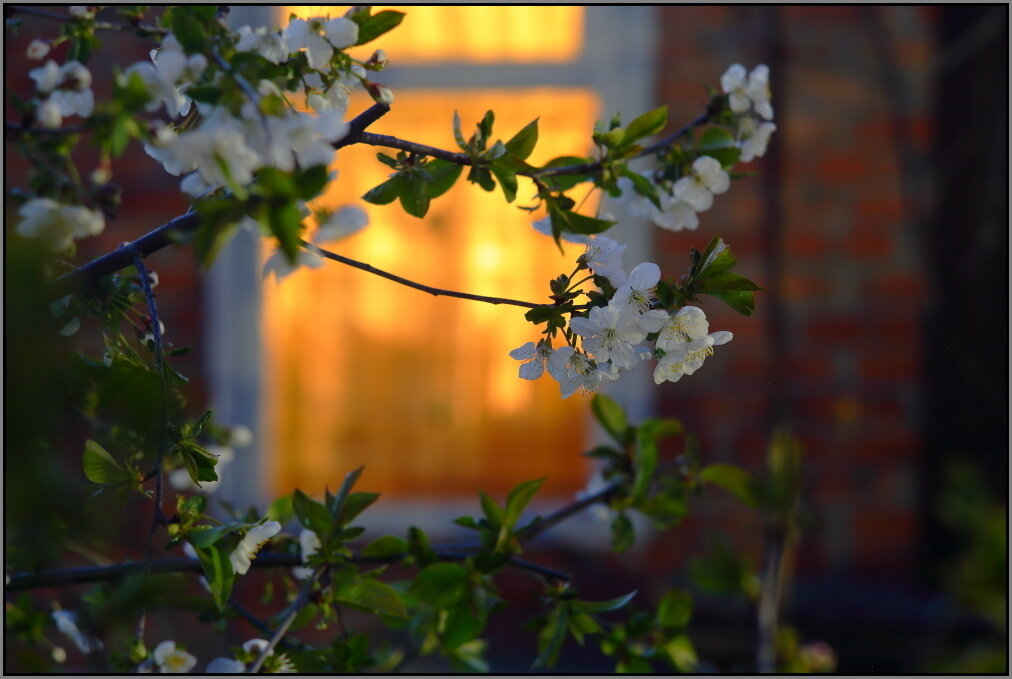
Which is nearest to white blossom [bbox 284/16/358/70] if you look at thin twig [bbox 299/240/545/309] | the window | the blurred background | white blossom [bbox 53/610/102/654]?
thin twig [bbox 299/240/545/309]

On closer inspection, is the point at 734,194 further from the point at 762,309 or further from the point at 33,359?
the point at 33,359

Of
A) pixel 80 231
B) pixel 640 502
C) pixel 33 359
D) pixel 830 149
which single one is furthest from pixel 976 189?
pixel 33 359

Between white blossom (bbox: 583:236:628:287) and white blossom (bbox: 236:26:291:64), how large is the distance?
24cm

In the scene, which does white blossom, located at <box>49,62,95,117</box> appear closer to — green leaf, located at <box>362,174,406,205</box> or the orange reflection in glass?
green leaf, located at <box>362,174,406,205</box>

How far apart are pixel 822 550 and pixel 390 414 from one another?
1131mm

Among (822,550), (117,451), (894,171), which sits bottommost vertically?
(822,550)

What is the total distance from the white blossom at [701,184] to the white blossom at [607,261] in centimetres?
20

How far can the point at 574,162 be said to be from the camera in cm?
80

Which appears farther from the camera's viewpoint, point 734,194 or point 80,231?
point 734,194

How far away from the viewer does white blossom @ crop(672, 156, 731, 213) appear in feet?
2.55

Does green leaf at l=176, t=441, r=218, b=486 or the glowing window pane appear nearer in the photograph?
green leaf at l=176, t=441, r=218, b=486

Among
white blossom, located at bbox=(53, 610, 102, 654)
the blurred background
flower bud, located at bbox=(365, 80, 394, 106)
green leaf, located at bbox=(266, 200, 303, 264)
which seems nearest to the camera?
green leaf, located at bbox=(266, 200, 303, 264)

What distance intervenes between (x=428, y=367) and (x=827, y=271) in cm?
102

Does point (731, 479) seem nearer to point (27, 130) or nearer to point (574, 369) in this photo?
point (574, 369)
